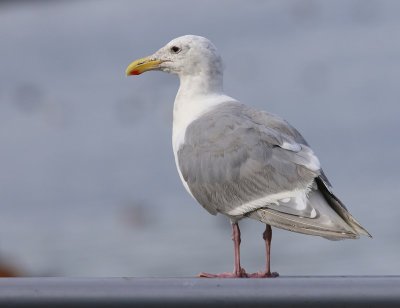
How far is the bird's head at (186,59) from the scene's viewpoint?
4.55m

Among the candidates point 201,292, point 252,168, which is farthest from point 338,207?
point 201,292

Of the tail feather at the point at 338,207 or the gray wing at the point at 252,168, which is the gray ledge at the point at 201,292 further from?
the gray wing at the point at 252,168

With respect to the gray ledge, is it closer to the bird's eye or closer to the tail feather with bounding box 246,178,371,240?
the tail feather with bounding box 246,178,371,240

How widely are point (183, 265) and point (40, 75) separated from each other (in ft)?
34.8

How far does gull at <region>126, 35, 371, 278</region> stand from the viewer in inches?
149

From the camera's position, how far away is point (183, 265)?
10.4m

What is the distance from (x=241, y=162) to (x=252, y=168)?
0.19 feet

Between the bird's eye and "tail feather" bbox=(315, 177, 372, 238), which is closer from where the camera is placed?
"tail feather" bbox=(315, 177, 372, 238)

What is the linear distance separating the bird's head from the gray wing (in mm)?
302

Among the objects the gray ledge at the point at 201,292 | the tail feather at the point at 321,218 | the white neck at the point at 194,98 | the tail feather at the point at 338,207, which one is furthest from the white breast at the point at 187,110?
the gray ledge at the point at 201,292

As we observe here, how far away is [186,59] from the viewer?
15.0ft

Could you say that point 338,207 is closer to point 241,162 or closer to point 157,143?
point 241,162

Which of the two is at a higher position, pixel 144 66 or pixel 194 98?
pixel 144 66

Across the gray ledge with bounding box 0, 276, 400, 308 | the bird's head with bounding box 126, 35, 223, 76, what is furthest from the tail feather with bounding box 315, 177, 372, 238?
the gray ledge with bounding box 0, 276, 400, 308
